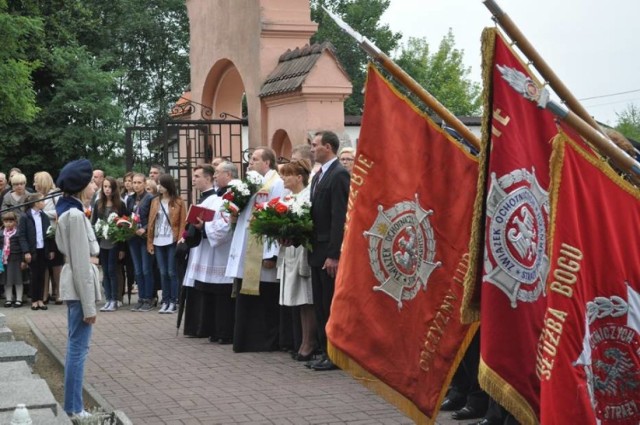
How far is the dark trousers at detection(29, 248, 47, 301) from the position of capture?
1628 cm

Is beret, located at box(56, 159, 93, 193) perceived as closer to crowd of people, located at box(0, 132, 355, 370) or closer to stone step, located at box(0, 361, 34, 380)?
crowd of people, located at box(0, 132, 355, 370)

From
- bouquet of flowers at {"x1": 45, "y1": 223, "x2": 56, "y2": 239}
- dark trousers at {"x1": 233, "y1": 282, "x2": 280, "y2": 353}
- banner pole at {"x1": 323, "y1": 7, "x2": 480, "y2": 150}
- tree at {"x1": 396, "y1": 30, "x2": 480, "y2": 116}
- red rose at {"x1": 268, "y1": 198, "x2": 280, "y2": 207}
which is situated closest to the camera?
banner pole at {"x1": 323, "y1": 7, "x2": 480, "y2": 150}

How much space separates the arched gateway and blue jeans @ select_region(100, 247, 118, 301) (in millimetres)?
1764

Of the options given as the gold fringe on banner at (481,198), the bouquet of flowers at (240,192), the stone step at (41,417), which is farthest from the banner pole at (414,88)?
the bouquet of flowers at (240,192)

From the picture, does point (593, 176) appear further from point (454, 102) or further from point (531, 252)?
point (454, 102)

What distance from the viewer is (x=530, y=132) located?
5.10 m

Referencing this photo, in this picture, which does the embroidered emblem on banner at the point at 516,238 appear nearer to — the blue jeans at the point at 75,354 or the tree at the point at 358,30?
the blue jeans at the point at 75,354

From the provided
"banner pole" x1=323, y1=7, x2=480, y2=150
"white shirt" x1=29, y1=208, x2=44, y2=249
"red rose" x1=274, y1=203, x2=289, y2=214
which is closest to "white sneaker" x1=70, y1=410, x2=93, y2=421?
"red rose" x1=274, y1=203, x2=289, y2=214

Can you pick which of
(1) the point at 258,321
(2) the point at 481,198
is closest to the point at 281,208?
(1) the point at 258,321

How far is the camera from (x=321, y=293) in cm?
1019

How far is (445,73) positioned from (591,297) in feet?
207

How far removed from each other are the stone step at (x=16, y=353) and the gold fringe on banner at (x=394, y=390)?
3.59 metres

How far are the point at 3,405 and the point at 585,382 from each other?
154 inches

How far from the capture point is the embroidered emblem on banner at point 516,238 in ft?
16.4
